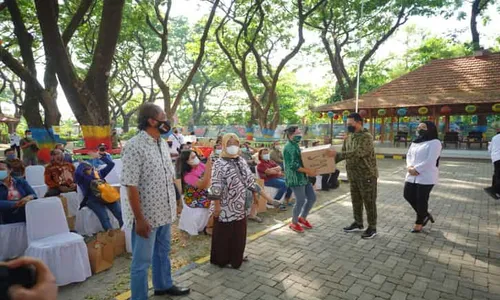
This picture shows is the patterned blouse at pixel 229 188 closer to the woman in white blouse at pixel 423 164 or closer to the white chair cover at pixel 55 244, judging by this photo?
the white chair cover at pixel 55 244

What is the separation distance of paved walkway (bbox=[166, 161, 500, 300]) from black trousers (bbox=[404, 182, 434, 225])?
1.15 ft

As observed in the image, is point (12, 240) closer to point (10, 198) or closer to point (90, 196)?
point (10, 198)

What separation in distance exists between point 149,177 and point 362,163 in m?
3.17

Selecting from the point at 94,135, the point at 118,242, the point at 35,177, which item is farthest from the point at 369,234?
the point at 94,135

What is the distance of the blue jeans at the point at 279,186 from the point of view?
691cm

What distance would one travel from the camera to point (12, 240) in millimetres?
4207

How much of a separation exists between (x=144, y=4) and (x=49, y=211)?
13073 mm

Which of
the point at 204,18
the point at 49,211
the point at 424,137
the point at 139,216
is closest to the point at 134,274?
the point at 139,216

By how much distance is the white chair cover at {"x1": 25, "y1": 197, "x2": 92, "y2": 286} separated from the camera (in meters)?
3.51

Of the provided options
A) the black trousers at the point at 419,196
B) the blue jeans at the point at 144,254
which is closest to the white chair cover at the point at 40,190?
the blue jeans at the point at 144,254

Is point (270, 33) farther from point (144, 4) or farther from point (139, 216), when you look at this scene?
point (139, 216)

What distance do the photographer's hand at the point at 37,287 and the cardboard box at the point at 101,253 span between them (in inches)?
116

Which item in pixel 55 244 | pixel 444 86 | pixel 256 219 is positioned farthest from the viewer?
pixel 444 86

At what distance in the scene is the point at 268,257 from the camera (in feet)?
13.7
